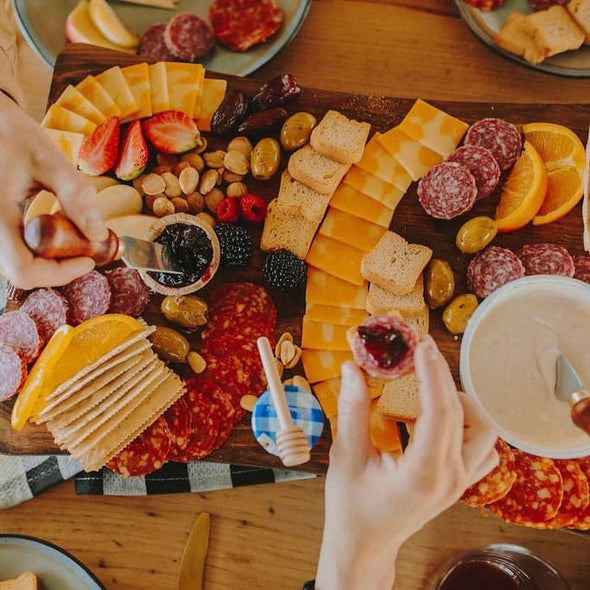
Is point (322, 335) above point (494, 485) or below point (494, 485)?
above

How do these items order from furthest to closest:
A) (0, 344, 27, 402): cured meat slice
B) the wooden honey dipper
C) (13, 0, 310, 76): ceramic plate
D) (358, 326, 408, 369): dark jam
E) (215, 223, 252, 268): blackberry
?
1. (13, 0, 310, 76): ceramic plate
2. (215, 223, 252, 268): blackberry
3. (0, 344, 27, 402): cured meat slice
4. the wooden honey dipper
5. (358, 326, 408, 369): dark jam

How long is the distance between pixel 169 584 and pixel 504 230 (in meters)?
1.12

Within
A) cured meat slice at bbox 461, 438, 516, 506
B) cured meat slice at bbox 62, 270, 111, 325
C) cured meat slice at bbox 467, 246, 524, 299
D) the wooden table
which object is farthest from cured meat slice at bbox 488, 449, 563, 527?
cured meat slice at bbox 62, 270, 111, 325

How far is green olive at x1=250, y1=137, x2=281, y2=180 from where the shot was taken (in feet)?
4.97

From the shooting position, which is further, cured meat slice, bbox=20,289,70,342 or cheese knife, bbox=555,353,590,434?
cured meat slice, bbox=20,289,70,342

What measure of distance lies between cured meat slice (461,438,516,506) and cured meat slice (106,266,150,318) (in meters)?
0.79

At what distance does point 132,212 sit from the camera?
1509 mm

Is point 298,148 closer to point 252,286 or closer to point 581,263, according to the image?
point 252,286

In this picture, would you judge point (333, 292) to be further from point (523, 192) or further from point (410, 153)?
point (523, 192)

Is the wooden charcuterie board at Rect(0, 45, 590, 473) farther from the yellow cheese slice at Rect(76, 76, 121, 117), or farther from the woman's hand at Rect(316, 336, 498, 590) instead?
the woman's hand at Rect(316, 336, 498, 590)

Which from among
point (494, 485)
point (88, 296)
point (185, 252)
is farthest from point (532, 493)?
point (88, 296)

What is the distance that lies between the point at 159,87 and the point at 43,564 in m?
1.08

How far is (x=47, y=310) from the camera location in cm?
143

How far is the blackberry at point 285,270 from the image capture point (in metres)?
1.45
